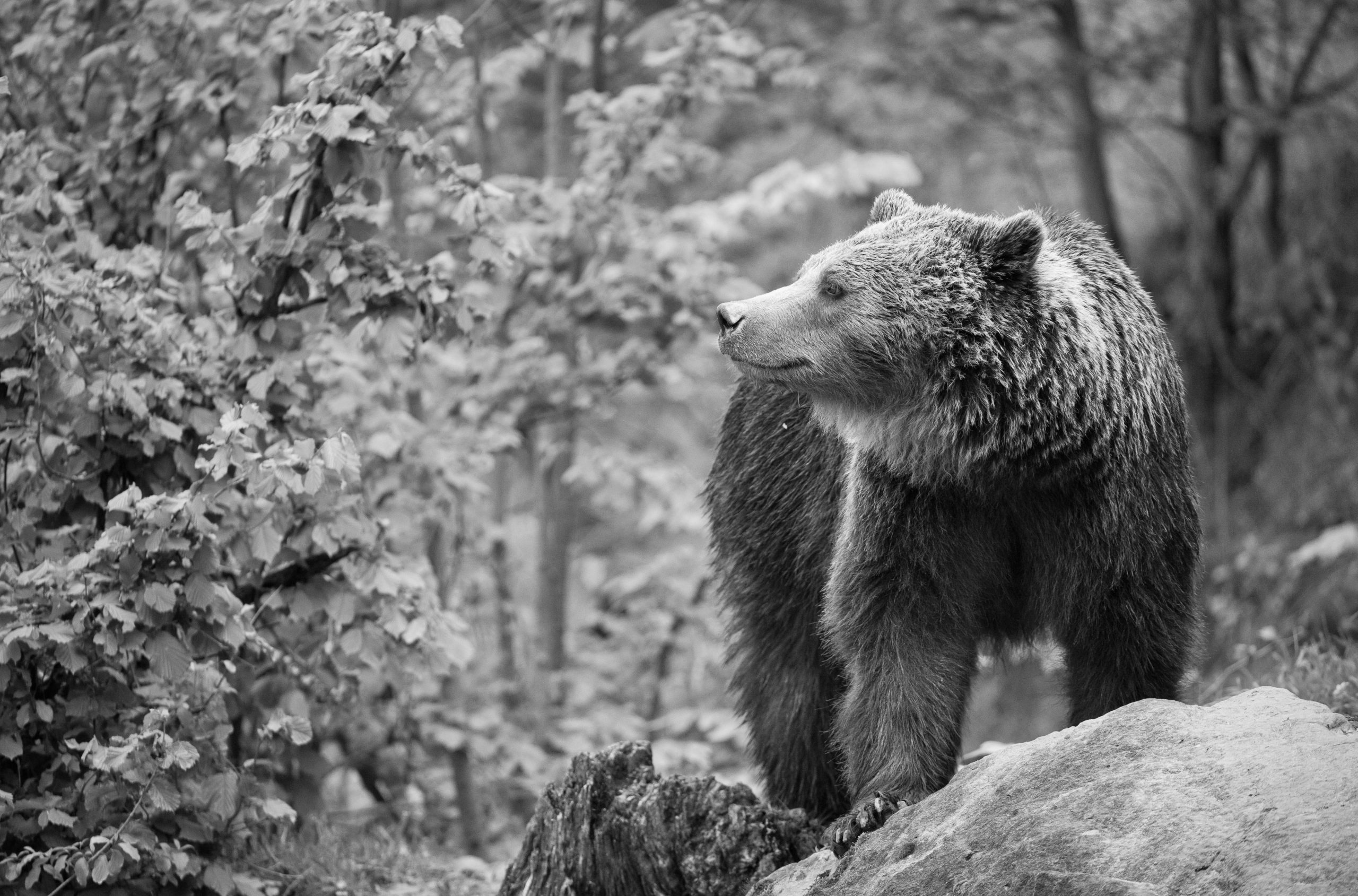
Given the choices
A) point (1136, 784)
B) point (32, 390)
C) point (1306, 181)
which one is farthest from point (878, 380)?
point (1306, 181)

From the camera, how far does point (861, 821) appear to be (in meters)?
4.06

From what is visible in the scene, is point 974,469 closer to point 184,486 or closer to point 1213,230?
point 184,486

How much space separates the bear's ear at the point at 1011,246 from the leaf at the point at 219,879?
3.29 meters

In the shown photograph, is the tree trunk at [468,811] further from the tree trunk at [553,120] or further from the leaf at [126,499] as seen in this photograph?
the leaf at [126,499]

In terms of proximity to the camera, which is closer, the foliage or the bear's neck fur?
the bear's neck fur

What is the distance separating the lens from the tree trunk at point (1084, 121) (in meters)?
10.6

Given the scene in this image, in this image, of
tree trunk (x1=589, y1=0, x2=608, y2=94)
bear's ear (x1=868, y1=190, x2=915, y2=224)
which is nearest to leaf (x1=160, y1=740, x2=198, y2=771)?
bear's ear (x1=868, y1=190, x2=915, y2=224)

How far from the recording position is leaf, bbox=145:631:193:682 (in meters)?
4.25

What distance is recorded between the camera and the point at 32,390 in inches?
181

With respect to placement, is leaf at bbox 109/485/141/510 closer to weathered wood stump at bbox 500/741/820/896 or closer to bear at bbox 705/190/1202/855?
weathered wood stump at bbox 500/741/820/896

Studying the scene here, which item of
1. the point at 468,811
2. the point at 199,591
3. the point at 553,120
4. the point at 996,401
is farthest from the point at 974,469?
the point at 553,120

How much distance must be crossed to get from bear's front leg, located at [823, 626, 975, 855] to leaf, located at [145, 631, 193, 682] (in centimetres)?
215

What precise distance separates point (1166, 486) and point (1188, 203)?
8.72 m

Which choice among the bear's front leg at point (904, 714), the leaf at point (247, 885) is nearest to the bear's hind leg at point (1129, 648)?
the bear's front leg at point (904, 714)
